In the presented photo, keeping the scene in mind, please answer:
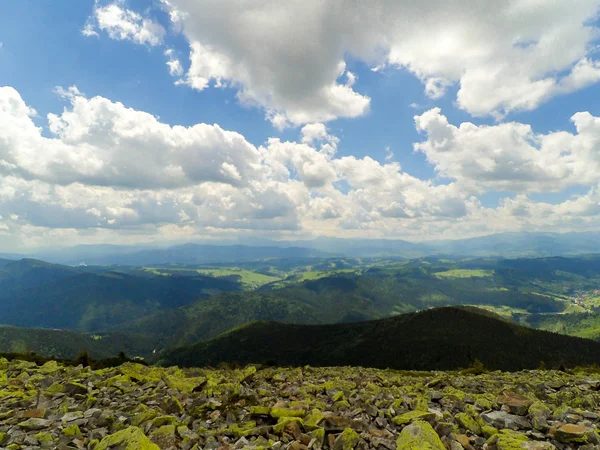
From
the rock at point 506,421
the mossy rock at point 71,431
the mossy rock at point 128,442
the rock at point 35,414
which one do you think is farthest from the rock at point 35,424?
the rock at point 506,421

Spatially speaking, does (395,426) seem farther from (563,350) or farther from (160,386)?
(563,350)

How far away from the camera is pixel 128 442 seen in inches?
553

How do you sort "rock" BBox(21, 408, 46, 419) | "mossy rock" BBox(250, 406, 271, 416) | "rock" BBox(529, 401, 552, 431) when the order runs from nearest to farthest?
"rock" BBox(529, 401, 552, 431)
"rock" BBox(21, 408, 46, 419)
"mossy rock" BBox(250, 406, 271, 416)

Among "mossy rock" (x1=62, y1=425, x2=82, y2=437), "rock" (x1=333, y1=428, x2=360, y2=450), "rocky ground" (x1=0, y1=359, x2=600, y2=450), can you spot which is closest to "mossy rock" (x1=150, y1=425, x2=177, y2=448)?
"rocky ground" (x1=0, y1=359, x2=600, y2=450)

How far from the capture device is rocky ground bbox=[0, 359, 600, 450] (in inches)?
574

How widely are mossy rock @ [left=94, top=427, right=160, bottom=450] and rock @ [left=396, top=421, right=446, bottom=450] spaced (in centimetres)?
1127

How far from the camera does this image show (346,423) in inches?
649

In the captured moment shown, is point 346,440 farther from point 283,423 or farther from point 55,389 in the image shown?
point 55,389

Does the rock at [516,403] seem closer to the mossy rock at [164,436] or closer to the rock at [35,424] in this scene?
the mossy rock at [164,436]

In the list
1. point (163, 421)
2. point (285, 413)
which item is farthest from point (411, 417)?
Answer: point (163, 421)

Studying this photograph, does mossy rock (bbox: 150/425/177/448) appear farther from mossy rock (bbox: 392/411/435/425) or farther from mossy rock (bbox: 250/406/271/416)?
mossy rock (bbox: 392/411/435/425)

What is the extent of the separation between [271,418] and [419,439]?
8.61m

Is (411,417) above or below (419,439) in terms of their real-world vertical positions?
below

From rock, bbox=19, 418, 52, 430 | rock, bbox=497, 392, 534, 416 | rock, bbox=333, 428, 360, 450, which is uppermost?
rock, bbox=333, 428, 360, 450
